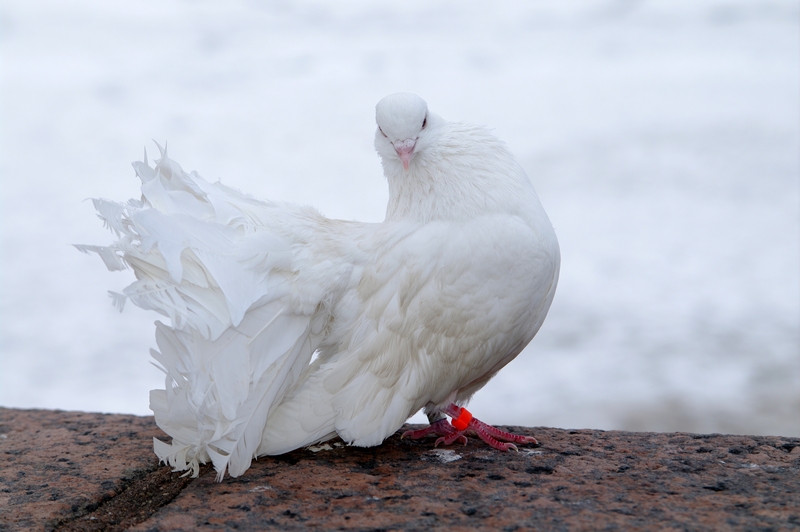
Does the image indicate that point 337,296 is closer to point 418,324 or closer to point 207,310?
point 418,324

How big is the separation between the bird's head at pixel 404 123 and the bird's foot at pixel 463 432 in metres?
0.99

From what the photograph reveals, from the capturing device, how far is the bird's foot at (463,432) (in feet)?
8.94

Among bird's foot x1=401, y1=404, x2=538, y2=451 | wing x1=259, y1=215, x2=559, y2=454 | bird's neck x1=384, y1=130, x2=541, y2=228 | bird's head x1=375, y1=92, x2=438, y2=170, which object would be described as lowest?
bird's foot x1=401, y1=404, x2=538, y2=451

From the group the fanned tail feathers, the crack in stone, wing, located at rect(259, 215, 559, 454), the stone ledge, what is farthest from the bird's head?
the crack in stone

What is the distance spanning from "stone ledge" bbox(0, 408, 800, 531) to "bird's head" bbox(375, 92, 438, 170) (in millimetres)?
1136

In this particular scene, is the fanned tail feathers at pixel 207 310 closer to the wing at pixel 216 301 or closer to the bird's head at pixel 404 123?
the wing at pixel 216 301

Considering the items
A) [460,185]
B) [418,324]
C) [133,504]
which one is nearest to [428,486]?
[418,324]

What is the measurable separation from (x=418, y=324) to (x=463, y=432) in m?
→ 0.54

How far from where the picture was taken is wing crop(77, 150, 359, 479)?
7.77 ft

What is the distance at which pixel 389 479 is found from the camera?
7.64 ft

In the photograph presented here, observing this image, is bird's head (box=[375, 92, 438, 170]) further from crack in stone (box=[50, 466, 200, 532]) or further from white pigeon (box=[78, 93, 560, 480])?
crack in stone (box=[50, 466, 200, 532])

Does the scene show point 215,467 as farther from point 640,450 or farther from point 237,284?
point 640,450

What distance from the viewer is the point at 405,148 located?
9.13 ft

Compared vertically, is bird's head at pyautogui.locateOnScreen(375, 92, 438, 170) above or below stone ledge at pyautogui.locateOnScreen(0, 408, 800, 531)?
above
